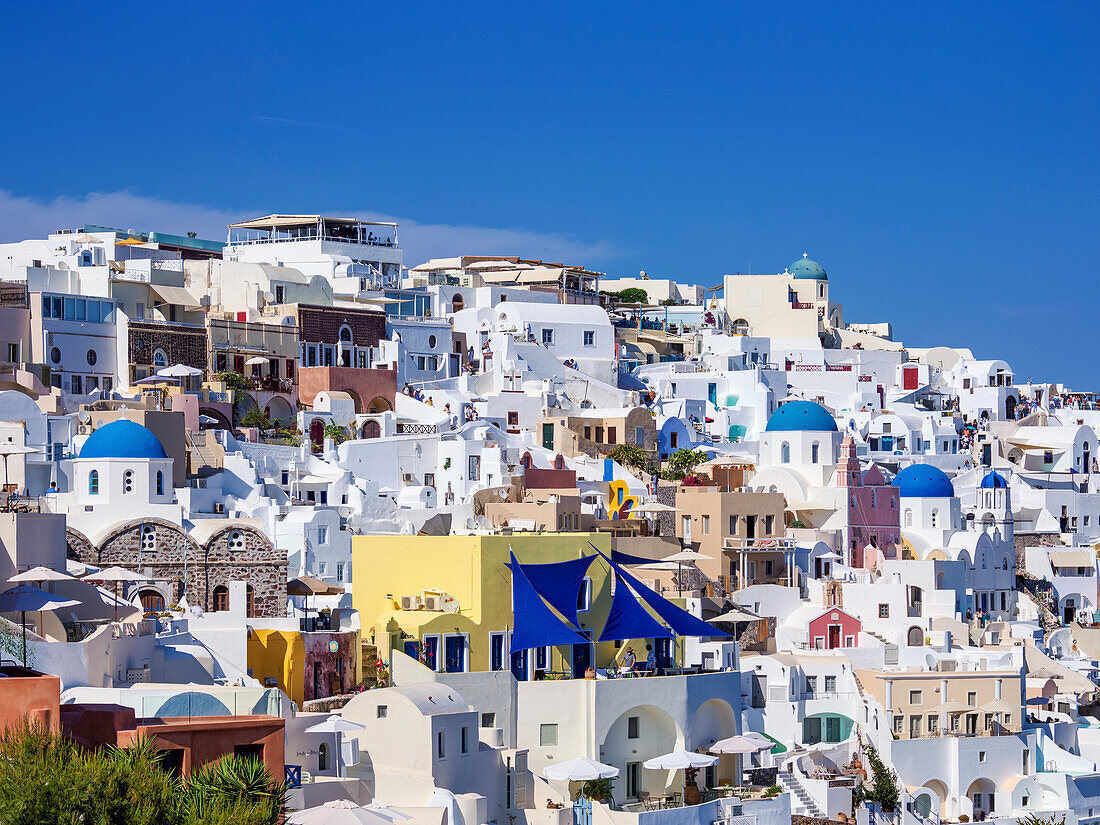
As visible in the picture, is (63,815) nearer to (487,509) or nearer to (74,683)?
(74,683)

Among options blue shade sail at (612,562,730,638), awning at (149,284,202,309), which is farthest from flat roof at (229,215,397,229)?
blue shade sail at (612,562,730,638)

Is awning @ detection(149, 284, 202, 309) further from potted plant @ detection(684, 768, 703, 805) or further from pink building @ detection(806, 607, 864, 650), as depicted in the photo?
potted plant @ detection(684, 768, 703, 805)

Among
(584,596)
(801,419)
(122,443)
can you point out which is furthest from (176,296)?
(584,596)

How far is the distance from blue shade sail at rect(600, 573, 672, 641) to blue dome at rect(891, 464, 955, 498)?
21314mm

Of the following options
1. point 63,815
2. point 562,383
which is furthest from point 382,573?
point 562,383

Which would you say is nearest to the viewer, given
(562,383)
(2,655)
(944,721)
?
(2,655)

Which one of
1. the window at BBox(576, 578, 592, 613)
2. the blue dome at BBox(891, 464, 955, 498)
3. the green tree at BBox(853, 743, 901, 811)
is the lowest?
the green tree at BBox(853, 743, 901, 811)

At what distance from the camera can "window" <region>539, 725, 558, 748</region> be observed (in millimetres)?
40062

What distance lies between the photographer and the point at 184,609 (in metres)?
41.8

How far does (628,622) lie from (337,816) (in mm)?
14810

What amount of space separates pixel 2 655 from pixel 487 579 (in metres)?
11.7

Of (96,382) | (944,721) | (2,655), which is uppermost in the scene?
(96,382)

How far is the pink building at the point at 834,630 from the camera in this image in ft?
170

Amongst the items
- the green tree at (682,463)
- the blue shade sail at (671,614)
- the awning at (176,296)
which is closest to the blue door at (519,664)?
the blue shade sail at (671,614)
